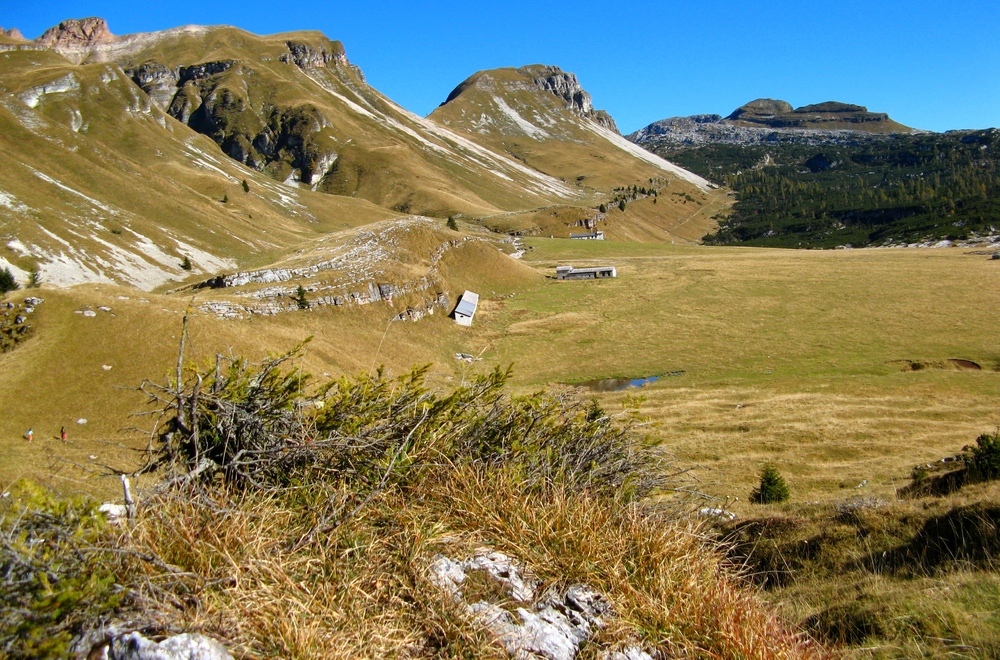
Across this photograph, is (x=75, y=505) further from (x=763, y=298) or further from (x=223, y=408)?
(x=763, y=298)

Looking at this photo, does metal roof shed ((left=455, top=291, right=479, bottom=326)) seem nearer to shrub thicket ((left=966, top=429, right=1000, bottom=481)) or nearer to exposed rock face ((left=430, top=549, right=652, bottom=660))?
shrub thicket ((left=966, top=429, right=1000, bottom=481))

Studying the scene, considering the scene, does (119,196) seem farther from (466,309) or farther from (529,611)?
(529,611)

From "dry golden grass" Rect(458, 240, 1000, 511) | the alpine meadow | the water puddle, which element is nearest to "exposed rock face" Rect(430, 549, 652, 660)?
the alpine meadow

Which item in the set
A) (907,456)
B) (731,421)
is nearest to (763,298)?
(731,421)

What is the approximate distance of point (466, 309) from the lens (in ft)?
206

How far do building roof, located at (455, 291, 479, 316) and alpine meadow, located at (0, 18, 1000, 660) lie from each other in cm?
40

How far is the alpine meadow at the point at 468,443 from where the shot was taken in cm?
489

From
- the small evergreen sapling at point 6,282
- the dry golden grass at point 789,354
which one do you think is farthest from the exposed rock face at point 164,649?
the small evergreen sapling at point 6,282

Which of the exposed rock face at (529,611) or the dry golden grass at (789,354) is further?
the dry golden grass at (789,354)

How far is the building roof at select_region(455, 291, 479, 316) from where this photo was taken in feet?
204

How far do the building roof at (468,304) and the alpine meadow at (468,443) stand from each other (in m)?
0.40

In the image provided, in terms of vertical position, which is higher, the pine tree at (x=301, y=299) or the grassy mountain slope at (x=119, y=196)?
the grassy mountain slope at (x=119, y=196)

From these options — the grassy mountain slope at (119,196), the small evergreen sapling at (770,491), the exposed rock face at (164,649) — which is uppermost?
the grassy mountain slope at (119,196)

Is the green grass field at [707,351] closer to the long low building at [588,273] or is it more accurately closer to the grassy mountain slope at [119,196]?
the long low building at [588,273]
